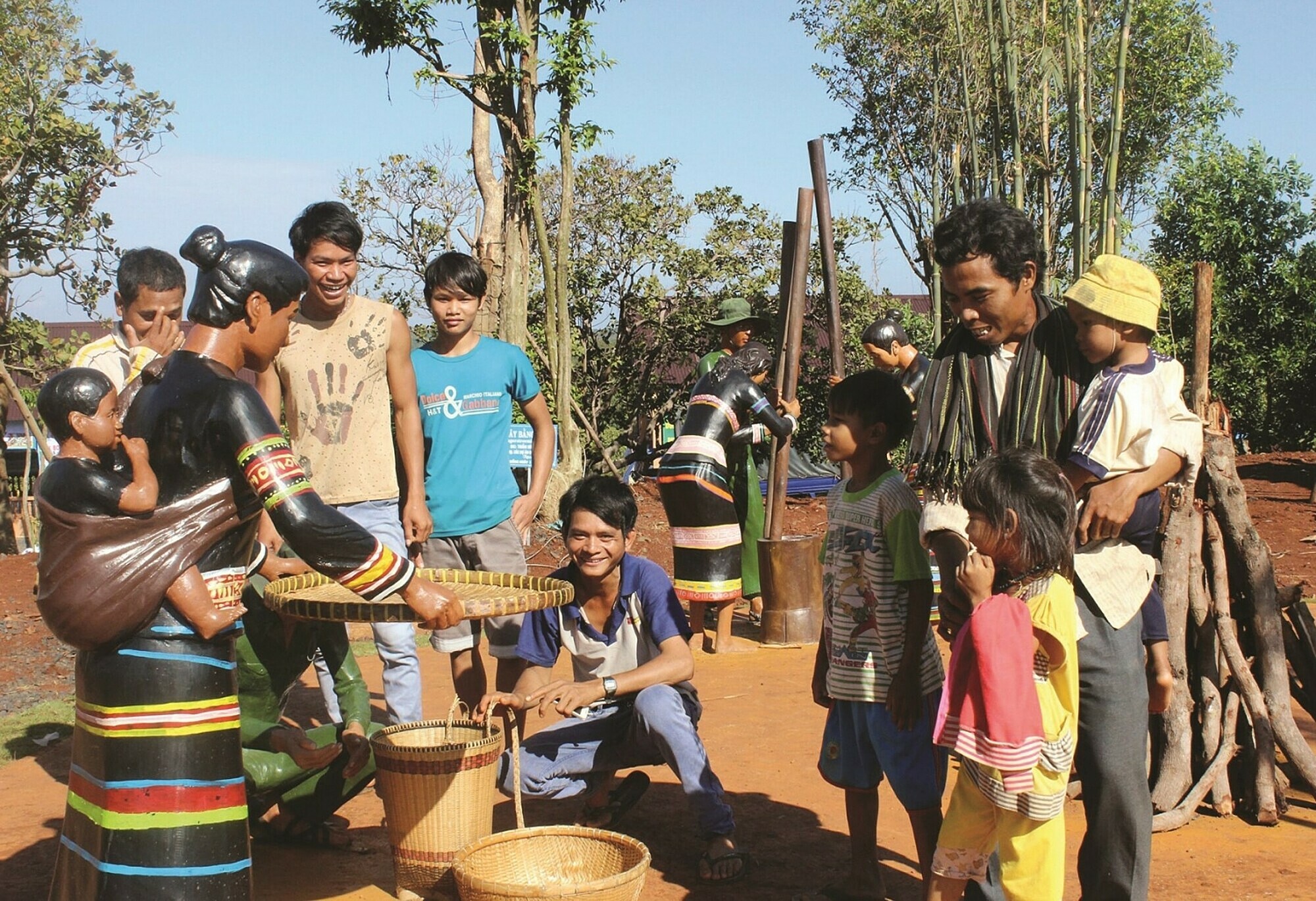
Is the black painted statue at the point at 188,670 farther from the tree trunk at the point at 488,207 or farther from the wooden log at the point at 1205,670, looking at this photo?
the tree trunk at the point at 488,207

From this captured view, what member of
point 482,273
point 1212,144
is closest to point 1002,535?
point 482,273

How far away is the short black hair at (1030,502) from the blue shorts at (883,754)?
0.72 metres

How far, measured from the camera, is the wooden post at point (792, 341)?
7699mm

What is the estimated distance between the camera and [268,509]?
2.72 metres

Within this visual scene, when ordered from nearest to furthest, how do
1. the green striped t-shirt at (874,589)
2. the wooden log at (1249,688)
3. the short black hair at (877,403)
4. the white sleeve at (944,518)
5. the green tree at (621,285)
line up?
the white sleeve at (944,518), the green striped t-shirt at (874,589), the short black hair at (877,403), the wooden log at (1249,688), the green tree at (621,285)

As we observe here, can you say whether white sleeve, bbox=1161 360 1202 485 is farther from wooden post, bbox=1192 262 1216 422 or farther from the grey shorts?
the grey shorts

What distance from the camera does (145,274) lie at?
4.56 m

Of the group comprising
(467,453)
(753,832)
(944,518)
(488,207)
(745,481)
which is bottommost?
(753,832)

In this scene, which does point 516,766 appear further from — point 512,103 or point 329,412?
point 512,103

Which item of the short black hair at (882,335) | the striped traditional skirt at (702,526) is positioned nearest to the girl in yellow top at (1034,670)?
the striped traditional skirt at (702,526)

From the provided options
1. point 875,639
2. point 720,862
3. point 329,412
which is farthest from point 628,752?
point 329,412

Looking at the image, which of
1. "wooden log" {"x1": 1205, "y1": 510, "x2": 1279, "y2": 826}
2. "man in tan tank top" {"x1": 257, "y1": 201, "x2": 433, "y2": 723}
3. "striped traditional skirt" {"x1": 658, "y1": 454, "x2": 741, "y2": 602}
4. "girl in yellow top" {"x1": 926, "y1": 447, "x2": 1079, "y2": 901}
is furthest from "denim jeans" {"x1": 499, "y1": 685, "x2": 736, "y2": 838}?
"striped traditional skirt" {"x1": 658, "y1": 454, "x2": 741, "y2": 602}

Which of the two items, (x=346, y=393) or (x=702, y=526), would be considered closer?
(x=346, y=393)

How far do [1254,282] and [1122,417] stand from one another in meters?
15.6
